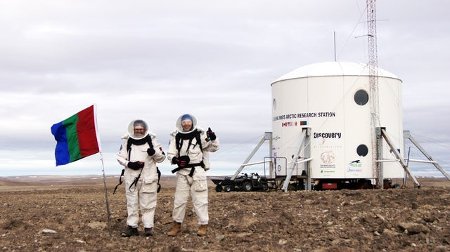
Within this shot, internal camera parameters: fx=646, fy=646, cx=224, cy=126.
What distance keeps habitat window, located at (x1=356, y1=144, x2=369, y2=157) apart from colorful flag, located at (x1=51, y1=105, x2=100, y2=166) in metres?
13.6

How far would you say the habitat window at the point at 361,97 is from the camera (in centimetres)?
2381

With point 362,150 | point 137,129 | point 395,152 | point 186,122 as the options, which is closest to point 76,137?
point 137,129

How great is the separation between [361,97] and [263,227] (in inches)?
504

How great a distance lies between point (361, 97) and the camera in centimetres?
2386

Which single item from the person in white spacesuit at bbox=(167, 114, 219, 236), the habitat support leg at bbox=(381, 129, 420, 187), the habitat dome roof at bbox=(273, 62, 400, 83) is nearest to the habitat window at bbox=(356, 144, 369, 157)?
the habitat support leg at bbox=(381, 129, 420, 187)

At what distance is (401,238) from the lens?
432 inches

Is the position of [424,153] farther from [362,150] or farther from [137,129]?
[137,129]

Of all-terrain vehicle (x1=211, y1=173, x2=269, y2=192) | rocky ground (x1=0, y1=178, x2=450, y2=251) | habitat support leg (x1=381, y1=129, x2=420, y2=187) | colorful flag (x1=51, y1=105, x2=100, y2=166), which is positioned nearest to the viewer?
rocky ground (x1=0, y1=178, x2=450, y2=251)

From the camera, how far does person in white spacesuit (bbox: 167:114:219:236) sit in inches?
456

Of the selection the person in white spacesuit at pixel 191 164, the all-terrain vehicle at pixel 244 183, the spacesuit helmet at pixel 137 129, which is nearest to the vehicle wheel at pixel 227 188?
the all-terrain vehicle at pixel 244 183

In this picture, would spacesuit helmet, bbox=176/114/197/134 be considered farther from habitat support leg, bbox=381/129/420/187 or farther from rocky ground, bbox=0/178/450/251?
habitat support leg, bbox=381/129/420/187

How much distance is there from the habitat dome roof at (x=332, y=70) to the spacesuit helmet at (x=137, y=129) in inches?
522

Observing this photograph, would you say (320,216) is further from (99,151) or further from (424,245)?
(99,151)

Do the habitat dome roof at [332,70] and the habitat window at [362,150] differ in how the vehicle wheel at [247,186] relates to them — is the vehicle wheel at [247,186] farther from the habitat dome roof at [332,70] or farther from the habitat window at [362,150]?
the habitat window at [362,150]
